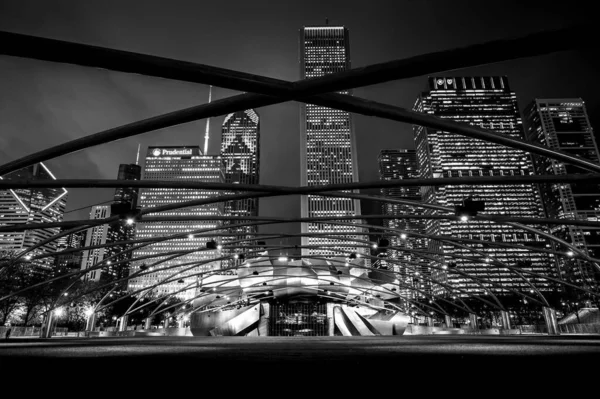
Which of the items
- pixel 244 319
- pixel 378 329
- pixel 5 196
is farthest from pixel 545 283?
pixel 5 196

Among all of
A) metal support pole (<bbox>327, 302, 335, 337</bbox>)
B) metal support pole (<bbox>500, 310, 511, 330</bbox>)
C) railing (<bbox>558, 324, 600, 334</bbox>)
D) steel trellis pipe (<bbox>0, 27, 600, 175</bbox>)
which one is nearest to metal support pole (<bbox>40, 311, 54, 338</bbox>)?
steel trellis pipe (<bbox>0, 27, 600, 175</bbox>)

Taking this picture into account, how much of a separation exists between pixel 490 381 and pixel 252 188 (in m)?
10.4

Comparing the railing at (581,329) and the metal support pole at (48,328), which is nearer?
the railing at (581,329)

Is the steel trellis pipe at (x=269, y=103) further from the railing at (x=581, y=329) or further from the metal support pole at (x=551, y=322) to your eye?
the metal support pole at (x=551, y=322)

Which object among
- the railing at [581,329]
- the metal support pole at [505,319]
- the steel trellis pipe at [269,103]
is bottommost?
the railing at [581,329]

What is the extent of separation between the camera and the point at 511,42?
4660 mm

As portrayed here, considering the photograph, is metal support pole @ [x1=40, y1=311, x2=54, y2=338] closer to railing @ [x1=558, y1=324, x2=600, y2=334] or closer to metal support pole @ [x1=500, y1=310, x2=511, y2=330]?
metal support pole @ [x1=500, y1=310, x2=511, y2=330]

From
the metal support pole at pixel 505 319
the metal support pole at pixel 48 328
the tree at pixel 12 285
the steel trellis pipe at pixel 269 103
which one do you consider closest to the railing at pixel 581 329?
the metal support pole at pixel 505 319

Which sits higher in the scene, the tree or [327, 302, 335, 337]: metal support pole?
the tree

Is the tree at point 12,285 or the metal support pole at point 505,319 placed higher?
the tree at point 12,285

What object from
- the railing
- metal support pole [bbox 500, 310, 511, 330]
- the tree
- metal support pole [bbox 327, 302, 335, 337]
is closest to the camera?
the railing

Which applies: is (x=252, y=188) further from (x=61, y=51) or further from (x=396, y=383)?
(x=396, y=383)

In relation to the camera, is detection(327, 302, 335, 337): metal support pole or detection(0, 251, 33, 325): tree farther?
detection(327, 302, 335, 337): metal support pole

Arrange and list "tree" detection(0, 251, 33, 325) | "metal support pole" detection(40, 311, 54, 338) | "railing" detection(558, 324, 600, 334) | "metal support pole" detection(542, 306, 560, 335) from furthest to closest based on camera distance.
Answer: "tree" detection(0, 251, 33, 325) < "metal support pole" detection(40, 311, 54, 338) < "metal support pole" detection(542, 306, 560, 335) < "railing" detection(558, 324, 600, 334)
